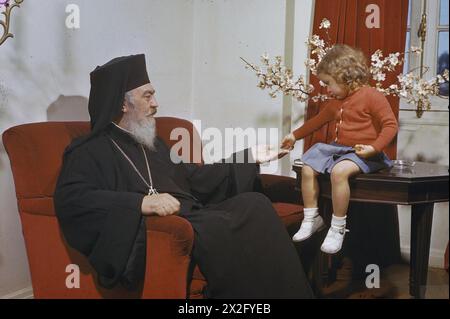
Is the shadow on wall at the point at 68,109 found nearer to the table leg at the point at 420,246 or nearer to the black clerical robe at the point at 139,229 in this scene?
the black clerical robe at the point at 139,229

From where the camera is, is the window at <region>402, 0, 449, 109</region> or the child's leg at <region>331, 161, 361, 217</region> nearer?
the child's leg at <region>331, 161, 361, 217</region>

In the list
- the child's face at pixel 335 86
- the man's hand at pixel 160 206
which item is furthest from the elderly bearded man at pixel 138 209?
the child's face at pixel 335 86

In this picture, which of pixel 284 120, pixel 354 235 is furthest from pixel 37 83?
pixel 354 235

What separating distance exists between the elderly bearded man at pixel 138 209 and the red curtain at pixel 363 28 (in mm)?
923

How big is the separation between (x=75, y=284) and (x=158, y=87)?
1.61 metres

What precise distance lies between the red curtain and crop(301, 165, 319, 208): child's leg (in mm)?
790

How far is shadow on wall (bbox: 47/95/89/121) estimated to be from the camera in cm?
Result: 285

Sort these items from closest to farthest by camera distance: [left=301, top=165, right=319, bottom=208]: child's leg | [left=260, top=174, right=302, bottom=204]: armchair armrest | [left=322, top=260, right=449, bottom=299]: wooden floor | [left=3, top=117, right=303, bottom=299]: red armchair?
[left=3, top=117, right=303, bottom=299]: red armchair → [left=301, top=165, right=319, bottom=208]: child's leg → [left=322, top=260, right=449, bottom=299]: wooden floor → [left=260, top=174, right=302, bottom=204]: armchair armrest

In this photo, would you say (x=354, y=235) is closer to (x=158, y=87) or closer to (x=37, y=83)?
(x=158, y=87)

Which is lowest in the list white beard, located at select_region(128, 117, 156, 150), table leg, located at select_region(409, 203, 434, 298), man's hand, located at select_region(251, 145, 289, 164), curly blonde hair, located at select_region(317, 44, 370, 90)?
Answer: table leg, located at select_region(409, 203, 434, 298)

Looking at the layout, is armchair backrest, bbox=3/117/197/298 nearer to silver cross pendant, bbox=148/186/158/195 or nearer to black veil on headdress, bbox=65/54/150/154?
black veil on headdress, bbox=65/54/150/154

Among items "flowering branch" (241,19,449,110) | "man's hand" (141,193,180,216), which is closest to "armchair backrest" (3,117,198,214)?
"man's hand" (141,193,180,216)

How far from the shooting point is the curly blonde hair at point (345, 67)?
2.48m

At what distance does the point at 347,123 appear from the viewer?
2.56 meters
